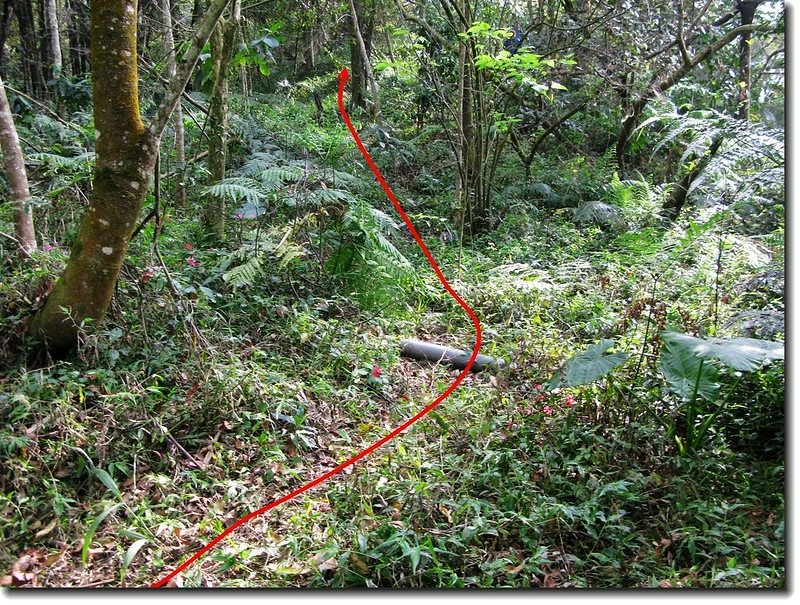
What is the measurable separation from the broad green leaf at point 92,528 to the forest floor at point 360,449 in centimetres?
1

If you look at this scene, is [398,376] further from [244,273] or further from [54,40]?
[54,40]

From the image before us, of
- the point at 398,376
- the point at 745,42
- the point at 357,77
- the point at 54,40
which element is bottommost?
the point at 398,376

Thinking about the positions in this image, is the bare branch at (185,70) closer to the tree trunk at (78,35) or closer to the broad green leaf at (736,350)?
the broad green leaf at (736,350)

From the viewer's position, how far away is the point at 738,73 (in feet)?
24.3

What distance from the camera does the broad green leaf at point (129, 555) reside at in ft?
7.79

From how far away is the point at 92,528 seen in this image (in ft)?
8.32

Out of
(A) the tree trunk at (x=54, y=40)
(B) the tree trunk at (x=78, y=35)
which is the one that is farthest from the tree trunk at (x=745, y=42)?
(B) the tree trunk at (x=78, y=35)

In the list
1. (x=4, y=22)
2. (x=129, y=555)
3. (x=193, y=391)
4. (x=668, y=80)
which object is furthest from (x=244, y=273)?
(x=4, y=22)

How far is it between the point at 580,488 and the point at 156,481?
6.72 ft

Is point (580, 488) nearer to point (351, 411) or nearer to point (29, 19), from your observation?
point (351, 411)

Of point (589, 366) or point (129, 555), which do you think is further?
point (589, 366)

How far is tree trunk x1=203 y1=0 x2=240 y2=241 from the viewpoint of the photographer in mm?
5160

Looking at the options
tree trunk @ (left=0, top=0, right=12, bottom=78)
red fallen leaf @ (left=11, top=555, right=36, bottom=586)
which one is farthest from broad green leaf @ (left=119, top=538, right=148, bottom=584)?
tree trunk @ (left=0, top=0, right=12, bottom=78)

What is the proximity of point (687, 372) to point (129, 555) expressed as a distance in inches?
106
